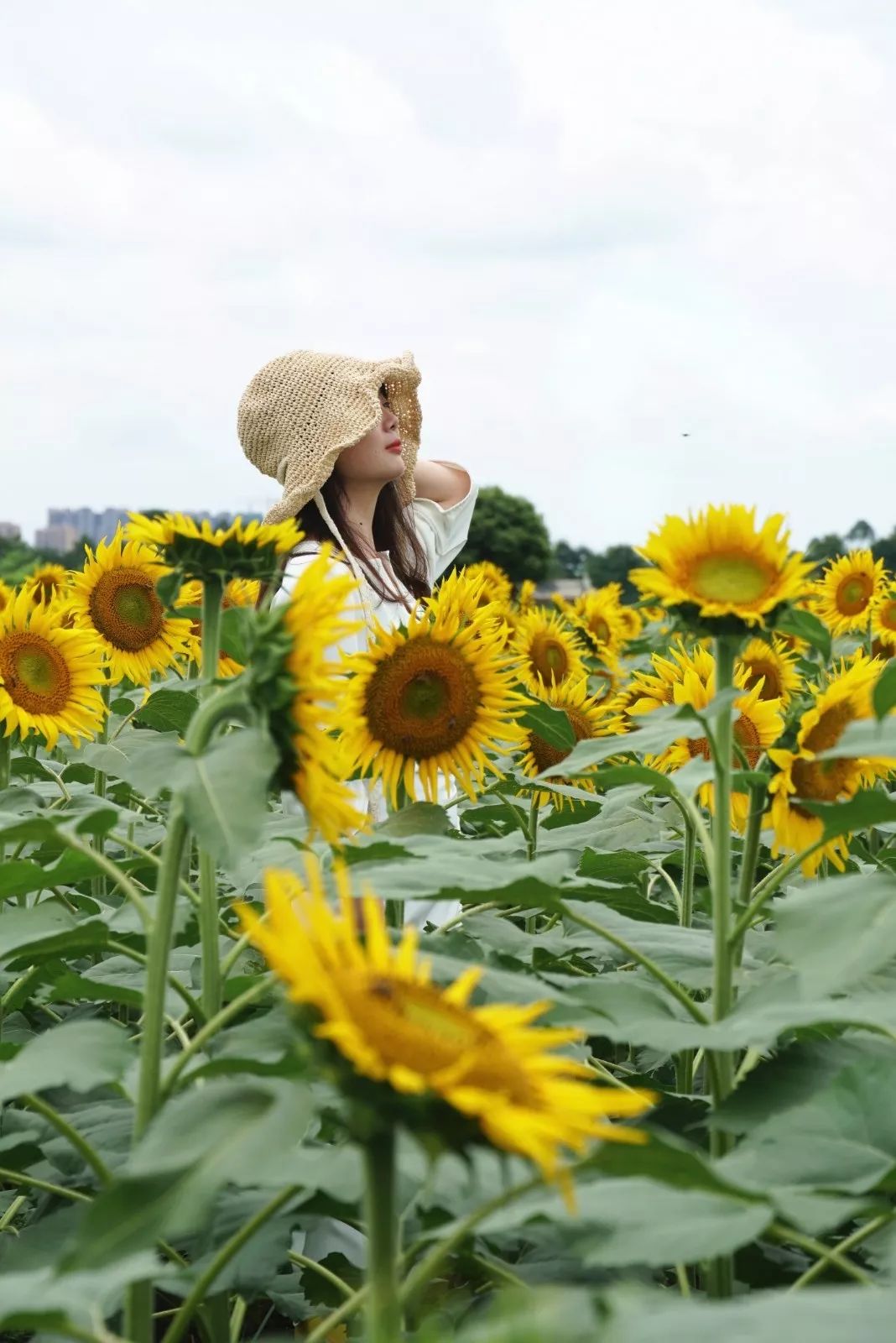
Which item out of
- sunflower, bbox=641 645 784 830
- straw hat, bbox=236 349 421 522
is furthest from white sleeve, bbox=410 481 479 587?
sunflower, bbox=641 645 784 830

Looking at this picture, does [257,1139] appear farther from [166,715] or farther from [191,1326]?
[166,715]

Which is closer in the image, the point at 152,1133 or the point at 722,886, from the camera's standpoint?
the point at 152,1133

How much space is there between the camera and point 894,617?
5.26 meters

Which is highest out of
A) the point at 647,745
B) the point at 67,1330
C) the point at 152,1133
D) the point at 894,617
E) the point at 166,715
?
the point at 894,617

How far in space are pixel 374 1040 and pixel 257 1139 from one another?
18cm

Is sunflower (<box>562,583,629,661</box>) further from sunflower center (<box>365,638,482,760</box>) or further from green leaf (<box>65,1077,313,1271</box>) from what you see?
green leaf (<box>65,1077,313,1271</box>)

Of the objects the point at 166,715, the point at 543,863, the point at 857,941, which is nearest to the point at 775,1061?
the point at 857,941

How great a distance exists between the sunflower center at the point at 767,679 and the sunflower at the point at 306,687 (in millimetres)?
1733

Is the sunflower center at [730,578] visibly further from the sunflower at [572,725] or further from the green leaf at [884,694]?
the sunflower at [572,725]

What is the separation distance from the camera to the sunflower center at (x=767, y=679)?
10.2ft

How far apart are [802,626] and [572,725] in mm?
1019

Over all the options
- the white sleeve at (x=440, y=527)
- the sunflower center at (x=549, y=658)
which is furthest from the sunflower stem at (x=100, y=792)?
the white sleeve at (x=440, y=527)

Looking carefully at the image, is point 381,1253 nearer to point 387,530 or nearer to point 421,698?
point 421,698

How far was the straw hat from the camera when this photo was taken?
409 centimetres
